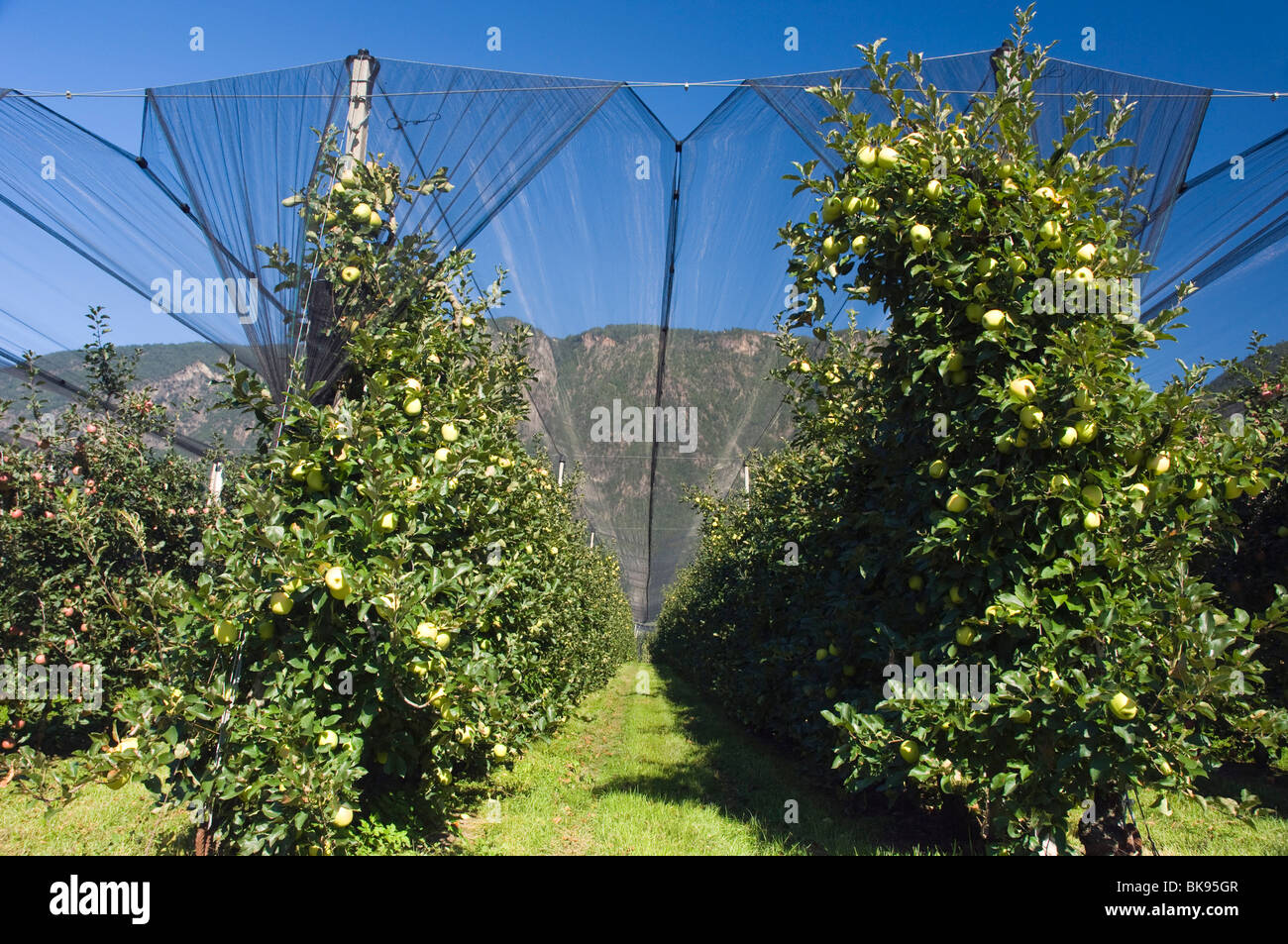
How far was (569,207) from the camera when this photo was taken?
6.25m

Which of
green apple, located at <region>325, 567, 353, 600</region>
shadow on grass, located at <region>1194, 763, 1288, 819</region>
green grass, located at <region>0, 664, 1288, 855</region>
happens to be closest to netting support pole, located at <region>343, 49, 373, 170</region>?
green apple, located at <region>325, 567, 353, 600</region>

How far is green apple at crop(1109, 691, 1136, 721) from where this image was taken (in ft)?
7.00

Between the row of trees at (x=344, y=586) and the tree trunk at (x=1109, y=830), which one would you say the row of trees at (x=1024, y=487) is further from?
the row of trees at (x=344, y=586)

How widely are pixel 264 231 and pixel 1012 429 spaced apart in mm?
3426

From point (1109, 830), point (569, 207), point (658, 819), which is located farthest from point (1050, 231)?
point (569, 207)

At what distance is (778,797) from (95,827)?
12.8 ft

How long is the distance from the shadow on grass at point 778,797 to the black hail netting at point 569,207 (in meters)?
3.05

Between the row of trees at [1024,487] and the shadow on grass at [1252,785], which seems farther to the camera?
the shadow on grass at [1252,785]

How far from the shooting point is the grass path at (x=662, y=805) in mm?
3672

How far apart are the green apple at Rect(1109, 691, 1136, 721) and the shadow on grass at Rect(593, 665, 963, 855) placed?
1.36 m

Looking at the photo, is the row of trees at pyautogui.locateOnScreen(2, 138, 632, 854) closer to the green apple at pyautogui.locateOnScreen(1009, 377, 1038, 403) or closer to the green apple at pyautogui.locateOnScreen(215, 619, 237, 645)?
the green apple at pyautogui.locateOnScreen(215, 619, 237, 645)

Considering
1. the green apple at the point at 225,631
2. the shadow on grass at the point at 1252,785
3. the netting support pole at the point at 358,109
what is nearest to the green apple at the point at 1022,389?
the green apple at the point at 225,631

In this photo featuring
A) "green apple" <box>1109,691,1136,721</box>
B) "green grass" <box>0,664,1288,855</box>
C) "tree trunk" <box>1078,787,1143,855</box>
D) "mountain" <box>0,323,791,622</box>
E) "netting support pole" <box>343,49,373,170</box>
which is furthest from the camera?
"mountain" <box>0,323,791,622</box>

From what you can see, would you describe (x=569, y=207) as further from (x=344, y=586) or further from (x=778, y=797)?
(x=778, y=797)
